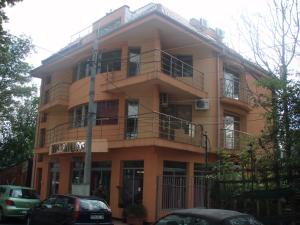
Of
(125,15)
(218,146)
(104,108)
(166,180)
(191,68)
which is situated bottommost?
(166,180)

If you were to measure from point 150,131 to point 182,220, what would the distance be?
37.4ft

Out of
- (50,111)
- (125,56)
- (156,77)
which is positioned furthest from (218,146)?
(50,111)

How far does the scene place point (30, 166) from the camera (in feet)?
111

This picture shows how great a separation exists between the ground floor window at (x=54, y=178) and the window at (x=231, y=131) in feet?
34.5

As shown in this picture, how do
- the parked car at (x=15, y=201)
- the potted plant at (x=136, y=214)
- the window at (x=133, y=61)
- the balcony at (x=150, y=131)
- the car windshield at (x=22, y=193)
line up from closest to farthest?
1. the parked car at (x=15, y=201)
2. the car windshield at (x=22, y=193)
3. the potted plant at (x=136, y=214)
4. the balcony at (x=150, y=131)
5. the window at (x=133, y=61)

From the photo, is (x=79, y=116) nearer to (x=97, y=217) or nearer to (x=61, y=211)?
(x=61, y=211)

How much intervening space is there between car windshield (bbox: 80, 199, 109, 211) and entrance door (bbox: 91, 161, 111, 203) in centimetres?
723

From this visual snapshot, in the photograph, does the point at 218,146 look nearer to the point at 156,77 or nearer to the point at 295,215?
the point at 156,77

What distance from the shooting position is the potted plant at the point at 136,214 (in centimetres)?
1786

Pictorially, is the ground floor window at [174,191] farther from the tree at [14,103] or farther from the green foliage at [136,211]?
the tree at [14,103]

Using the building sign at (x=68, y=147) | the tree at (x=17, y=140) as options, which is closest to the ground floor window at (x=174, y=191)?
the building sign at (x=68, y=147)

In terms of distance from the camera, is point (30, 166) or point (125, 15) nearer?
point (125, 15)

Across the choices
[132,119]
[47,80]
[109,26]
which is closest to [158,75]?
[132,119]

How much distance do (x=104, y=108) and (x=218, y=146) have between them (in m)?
6.21
